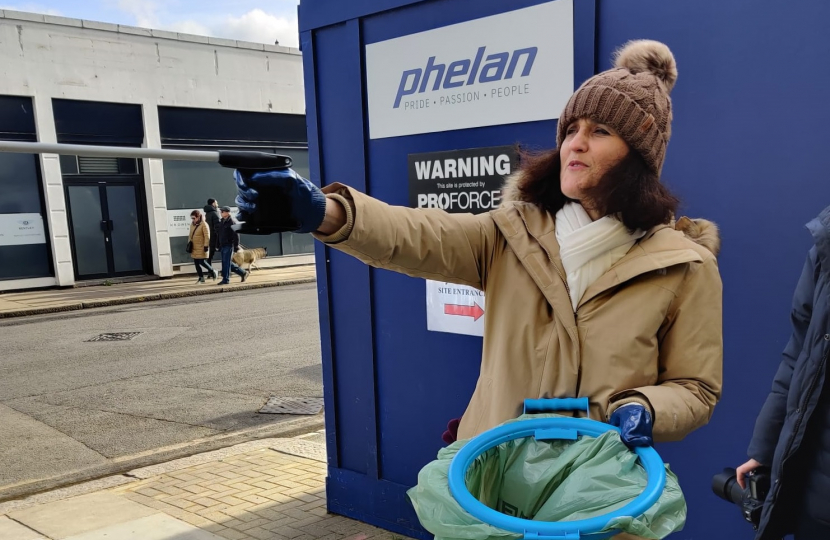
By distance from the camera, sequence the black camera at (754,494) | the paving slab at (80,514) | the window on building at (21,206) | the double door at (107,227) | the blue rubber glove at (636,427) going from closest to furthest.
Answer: the blue rubber glove at (636,427)
the black camera at (754,494)
the paving slab at (80,514)
the window on building at (21,206)
the double door at (107,227)

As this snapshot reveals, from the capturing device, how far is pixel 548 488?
5.61 feet

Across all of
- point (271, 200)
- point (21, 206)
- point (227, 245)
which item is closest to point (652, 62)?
point (271, 200)

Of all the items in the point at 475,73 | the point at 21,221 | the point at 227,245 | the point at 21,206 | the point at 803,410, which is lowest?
the point at 227,245

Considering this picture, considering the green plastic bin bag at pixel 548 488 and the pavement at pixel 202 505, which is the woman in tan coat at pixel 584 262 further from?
the pavement at pixel 202 505

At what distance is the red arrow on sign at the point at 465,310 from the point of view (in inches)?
134

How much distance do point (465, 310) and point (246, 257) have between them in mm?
14383

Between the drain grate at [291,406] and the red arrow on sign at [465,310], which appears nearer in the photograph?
the red arrow on sign at [465,310]

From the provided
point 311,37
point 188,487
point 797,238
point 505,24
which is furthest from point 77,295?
point 797,238

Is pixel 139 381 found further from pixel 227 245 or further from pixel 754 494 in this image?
pixel 227 245

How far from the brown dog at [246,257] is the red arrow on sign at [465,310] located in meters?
14.1

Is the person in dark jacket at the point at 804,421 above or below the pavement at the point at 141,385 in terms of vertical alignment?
above

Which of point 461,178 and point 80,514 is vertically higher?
point 461,178

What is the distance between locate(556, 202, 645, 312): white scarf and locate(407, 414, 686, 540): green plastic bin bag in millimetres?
393

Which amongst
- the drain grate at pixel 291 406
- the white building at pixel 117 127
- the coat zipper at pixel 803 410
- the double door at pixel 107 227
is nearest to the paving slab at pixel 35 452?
the drain grate at pixel 291 406
